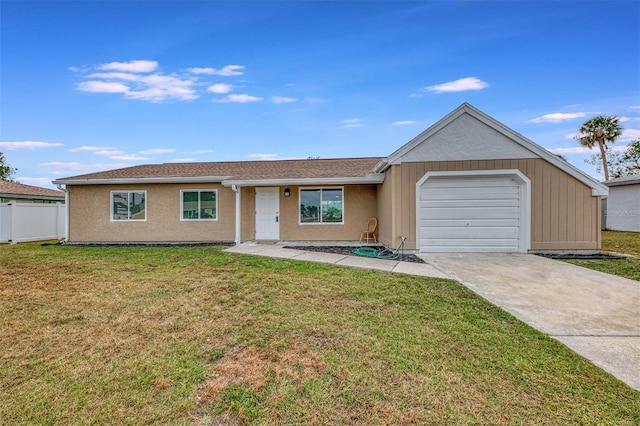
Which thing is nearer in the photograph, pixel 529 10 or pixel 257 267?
pixel 257 267

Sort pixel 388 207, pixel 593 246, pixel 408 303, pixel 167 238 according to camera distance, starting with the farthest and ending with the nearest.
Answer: pixel 167 238, pixel 388 207, pixel 593 246, pixel 408 303

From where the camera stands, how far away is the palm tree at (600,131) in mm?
24609

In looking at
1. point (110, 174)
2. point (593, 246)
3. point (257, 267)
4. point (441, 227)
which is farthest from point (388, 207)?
point (110, 174)

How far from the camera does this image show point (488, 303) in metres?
Answer: 4.50

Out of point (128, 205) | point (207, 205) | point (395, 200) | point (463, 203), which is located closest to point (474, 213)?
point (463, 203)

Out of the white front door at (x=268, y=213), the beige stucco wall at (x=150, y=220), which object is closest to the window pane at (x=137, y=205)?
the beige stucco wall at (x=150, y=220)

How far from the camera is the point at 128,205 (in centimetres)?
1227

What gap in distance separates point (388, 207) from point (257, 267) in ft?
15.1

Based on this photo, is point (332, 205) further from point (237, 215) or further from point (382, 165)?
point (237, 215)

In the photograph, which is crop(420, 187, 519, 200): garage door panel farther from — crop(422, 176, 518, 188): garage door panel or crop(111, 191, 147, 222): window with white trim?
crop(111, 191, 147, 222): window with white trim

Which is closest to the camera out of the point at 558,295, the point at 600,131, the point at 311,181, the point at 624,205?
the point at 558,295

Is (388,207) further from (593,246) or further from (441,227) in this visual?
(593,246)

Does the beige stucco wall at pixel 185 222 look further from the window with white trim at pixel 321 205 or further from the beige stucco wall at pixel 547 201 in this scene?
the beige stucco wall at pixel 547 201

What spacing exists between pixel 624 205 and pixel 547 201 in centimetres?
1286
